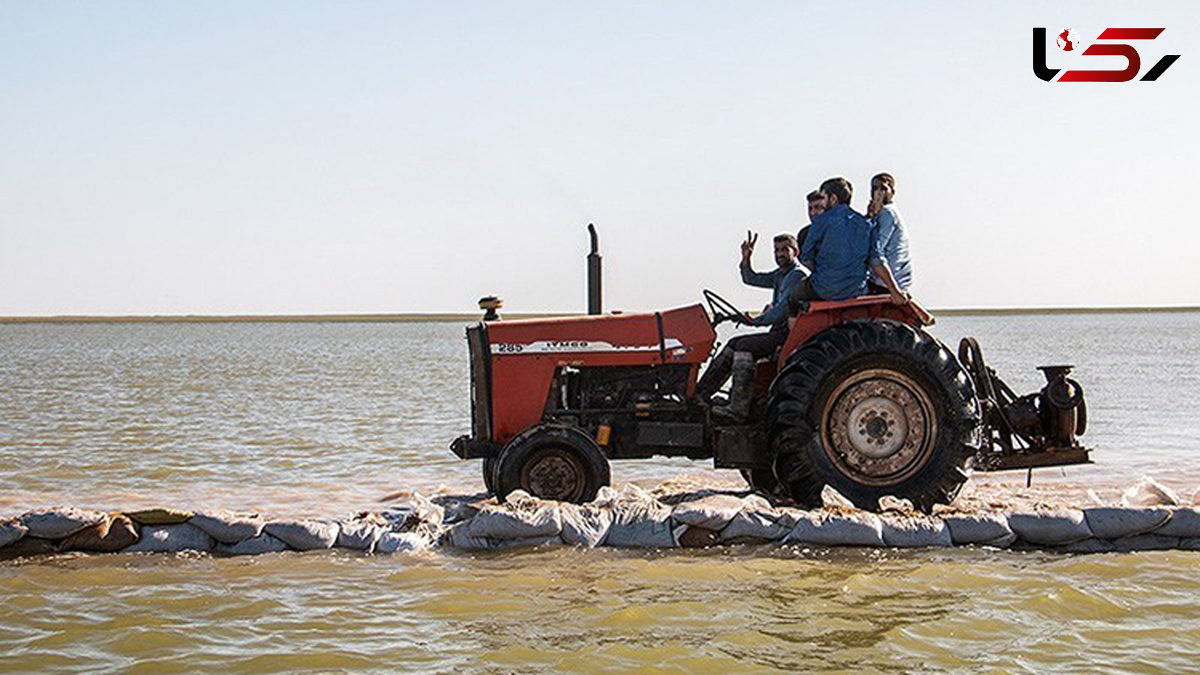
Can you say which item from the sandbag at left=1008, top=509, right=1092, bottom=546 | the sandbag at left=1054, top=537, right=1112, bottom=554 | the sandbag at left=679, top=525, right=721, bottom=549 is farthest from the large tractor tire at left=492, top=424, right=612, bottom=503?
the sandbag at left=1054, top=537, right=1112, bottom=554

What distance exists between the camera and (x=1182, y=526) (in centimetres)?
767

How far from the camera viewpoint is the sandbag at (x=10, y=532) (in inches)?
297

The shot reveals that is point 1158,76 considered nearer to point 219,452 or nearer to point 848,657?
point 848,657

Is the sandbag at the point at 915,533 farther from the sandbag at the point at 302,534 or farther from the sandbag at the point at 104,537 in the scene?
the sandbag at the point at 104,537

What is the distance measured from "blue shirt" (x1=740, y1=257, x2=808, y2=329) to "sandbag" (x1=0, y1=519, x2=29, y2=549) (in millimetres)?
4312

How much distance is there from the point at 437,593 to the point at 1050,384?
13.1 feet

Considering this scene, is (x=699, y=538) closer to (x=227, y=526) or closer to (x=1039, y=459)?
(x=1039, y=459)

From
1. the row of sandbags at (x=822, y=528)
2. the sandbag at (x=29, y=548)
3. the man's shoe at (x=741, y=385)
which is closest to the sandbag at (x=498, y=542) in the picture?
the row of sandbags at (x=822, y=528)

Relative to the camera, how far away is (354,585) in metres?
6.96

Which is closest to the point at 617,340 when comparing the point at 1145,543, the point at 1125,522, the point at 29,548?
the point at 1125,522

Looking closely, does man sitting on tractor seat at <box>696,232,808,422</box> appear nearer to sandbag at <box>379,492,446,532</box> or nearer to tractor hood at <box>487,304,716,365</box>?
tractor hood at <box>487,304,716,365</box>

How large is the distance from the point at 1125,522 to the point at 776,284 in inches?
102

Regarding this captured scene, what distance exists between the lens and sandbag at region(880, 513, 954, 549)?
774cm

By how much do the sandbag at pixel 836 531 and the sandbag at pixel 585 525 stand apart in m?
0.97
